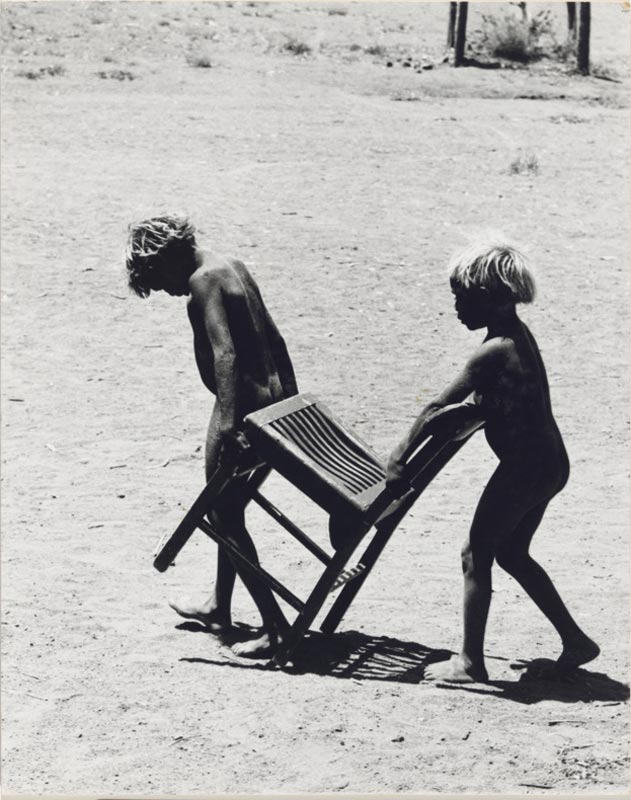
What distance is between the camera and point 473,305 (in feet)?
14.7

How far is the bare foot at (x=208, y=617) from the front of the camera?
5.34 m

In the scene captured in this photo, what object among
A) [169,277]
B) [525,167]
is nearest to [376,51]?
[525,167]

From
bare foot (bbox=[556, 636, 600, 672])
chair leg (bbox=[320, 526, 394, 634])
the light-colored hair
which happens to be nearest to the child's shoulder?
the light-colored hair

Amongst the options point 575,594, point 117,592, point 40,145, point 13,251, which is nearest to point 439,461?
point 575,594

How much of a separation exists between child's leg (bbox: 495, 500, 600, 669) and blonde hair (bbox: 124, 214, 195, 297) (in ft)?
5.25

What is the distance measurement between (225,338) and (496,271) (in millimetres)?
1033

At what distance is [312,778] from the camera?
4.12 m

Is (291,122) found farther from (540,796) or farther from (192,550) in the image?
(540,796)

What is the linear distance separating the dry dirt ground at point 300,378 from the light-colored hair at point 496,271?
4.62 feet

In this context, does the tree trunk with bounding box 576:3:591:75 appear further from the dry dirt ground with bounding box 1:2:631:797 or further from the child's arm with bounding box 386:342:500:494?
the child's arm with bounding box 386:342:500:494

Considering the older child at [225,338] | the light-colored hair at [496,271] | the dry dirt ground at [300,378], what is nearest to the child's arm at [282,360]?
the older child at [225,338]

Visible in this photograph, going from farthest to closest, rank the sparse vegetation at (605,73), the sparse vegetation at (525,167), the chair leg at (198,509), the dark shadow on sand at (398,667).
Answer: the sparse vegetation at (605,73)
the sparse vegetation at (525,167)
the chair leg at (198,509)
the dark shadow on sand at (398,667)

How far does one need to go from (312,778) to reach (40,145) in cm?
1068

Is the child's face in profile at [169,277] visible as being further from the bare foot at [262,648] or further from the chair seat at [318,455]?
the bare foot at [262,648]
